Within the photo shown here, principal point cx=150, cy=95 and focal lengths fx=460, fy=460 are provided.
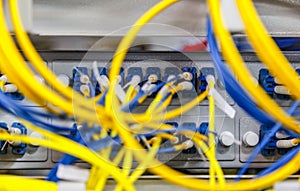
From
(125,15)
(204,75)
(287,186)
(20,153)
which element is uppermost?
(125,15)

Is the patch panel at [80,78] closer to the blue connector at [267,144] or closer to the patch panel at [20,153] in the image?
the patch panel at [20,153]

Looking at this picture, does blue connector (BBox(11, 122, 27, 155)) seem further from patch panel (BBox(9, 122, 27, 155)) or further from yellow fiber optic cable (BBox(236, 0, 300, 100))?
yellow fiber optic cable (BBox(236, 0, 300, 100))

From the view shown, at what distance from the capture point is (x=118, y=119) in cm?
69

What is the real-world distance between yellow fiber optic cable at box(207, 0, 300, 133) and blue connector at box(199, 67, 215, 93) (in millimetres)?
115

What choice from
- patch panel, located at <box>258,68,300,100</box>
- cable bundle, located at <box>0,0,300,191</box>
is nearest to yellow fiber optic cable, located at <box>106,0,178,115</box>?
cable bundle, located at <box>0,0,300,191</box>

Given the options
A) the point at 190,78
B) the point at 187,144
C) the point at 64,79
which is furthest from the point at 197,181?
the point at 64,79

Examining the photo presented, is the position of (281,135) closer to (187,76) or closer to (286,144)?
(286,144)

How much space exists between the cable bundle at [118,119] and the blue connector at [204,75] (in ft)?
0.07

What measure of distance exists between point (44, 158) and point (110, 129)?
151 millimetres

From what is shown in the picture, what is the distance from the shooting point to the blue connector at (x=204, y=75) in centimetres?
77

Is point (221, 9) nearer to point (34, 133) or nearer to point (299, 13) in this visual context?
point (299, 13)

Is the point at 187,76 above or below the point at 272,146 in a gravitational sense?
above

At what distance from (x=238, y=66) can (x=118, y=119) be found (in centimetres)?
19

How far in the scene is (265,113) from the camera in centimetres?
69
